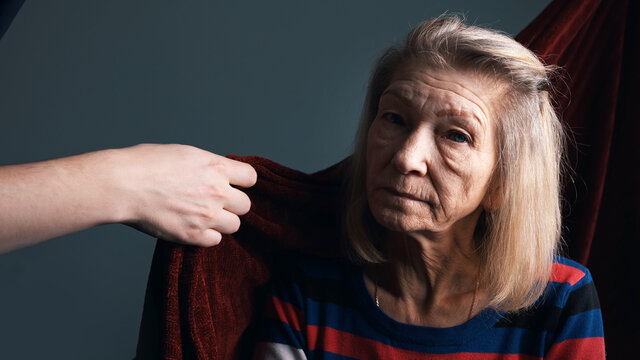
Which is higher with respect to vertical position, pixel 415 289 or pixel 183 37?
pixel 183 37

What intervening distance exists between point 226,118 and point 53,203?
4.75ft

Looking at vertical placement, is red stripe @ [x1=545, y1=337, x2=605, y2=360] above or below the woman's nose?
below

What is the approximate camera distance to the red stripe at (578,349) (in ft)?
3.82

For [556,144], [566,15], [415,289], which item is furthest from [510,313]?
[566,15]

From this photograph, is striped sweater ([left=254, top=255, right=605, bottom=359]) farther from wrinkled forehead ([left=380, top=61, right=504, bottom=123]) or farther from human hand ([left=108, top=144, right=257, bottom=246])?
wrinkled forehead ([left=380, top=61, right=504, bottom=123])

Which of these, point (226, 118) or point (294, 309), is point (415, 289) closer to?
point (294, 309)

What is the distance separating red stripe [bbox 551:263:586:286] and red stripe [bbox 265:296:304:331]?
0.52m

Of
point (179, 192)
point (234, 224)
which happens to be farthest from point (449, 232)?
point (179, 192)

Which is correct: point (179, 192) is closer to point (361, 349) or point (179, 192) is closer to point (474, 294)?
point (361, 349)

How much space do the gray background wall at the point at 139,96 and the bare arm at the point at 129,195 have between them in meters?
1.24

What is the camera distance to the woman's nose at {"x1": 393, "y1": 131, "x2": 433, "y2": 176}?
112 cm

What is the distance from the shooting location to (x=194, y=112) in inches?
90.9

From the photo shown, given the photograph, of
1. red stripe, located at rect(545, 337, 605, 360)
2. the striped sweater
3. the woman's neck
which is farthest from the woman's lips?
red stripe, located at rect(545, 337, 605, 360)

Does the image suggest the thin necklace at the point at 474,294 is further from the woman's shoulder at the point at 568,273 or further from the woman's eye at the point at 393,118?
the woman's eye at the point at 393,118
